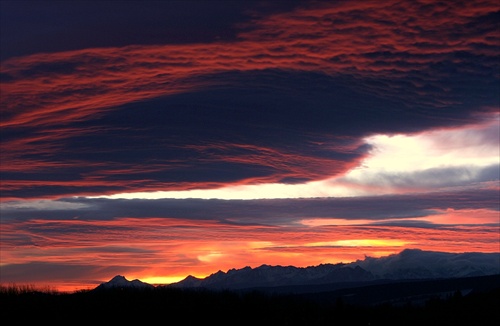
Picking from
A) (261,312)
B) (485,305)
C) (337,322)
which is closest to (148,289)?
(261,312)

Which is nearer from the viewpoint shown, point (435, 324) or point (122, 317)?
point (122, 317)

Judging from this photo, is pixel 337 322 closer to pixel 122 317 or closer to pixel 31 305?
pixel 122 317

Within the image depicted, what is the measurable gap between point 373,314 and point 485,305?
43.6 ft

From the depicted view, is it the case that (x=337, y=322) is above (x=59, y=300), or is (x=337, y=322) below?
below

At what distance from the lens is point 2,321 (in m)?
30.6

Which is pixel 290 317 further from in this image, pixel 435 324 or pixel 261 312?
pixel 435 324

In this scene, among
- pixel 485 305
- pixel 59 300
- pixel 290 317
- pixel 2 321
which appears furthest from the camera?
pixel 485 305

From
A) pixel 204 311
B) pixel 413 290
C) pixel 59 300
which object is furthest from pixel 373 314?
pixel 413 290

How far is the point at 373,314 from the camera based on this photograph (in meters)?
37.8

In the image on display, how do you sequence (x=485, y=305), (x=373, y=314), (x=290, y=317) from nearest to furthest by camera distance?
(x=290, y=317)
(x=373, y=314)
(x=485, y=305)

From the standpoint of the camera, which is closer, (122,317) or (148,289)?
(122,317)

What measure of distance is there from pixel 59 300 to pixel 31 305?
6.31 ft

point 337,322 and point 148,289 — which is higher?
point 148,289

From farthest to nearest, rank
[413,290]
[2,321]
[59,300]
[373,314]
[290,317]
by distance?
[413,290] < [373,314] < [59,300] < [290,317] < [2,321]
